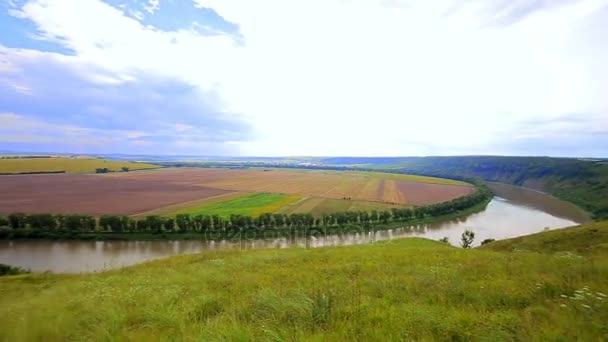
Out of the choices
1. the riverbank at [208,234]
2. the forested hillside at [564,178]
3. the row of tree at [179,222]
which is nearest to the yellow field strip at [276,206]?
the row of tree at [179,222]

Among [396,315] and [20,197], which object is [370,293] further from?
[20,197]

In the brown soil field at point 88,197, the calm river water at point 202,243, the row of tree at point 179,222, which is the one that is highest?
the brown soil field at point 88,197

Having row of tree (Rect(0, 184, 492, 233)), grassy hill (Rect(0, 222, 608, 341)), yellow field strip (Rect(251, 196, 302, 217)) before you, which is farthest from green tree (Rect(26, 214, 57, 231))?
grassy hill (Rect(0, 222, 608, 341))

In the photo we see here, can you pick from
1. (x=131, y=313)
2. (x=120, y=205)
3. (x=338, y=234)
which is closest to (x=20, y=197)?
(x=120, y=205)

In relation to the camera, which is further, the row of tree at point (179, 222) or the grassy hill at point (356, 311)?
the row of tree at point (179, 222)

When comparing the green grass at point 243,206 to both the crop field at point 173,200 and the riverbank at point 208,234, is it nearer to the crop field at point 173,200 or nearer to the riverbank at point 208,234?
the crop field at point 173,200

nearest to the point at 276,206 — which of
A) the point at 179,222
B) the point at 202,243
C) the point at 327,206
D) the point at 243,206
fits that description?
the point at 243,206
